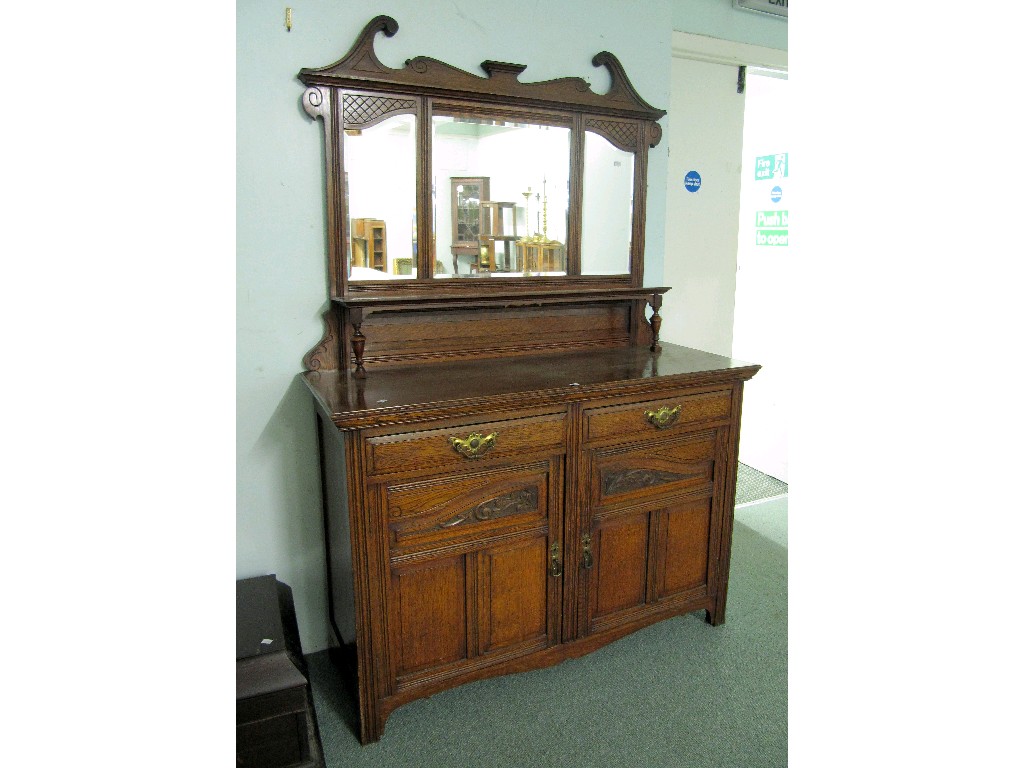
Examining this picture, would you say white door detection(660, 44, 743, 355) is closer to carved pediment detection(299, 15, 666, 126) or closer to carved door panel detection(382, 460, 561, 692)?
carved pediment detection(299, 15, 666, 126)

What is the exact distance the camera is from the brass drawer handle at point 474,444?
5.82ft

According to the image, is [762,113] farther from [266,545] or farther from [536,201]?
[266,545]

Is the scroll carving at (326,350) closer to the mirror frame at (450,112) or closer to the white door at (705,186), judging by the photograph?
the mirror frame at (450,112)

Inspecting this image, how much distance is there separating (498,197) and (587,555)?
1171 millimetres

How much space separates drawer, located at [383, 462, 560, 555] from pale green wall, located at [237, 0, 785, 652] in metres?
0.53

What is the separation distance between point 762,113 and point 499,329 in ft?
6.79

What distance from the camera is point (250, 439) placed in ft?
6.79

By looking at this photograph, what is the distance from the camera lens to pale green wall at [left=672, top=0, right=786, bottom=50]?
8.38 feet

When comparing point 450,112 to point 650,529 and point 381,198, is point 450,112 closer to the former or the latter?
point 381,198

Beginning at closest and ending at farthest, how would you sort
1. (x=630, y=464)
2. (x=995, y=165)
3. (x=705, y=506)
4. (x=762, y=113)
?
(x=995, y=165), (x=630, y=464), (x=705, y=506), (x=762, y=113)

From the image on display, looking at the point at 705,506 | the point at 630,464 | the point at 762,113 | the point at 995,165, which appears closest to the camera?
the point at 995,165

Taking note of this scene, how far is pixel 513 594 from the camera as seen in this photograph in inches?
77.4

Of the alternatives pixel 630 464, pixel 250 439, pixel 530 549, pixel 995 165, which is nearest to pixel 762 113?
pixel 630 464
